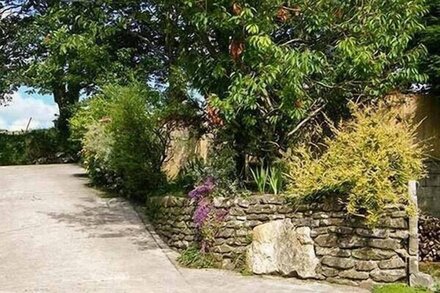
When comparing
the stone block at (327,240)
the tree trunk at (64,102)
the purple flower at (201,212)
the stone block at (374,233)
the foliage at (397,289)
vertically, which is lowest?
the foliage at (397,289)

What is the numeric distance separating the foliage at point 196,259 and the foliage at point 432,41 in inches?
215

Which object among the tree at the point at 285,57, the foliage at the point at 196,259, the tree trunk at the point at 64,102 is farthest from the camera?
the tree trunk at the point at 64,102

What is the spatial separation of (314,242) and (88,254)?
10.9 feet

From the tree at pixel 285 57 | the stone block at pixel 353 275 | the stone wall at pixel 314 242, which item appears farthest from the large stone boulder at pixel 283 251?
the tree at pixel 285 57

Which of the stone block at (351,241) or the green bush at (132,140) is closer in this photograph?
the stone block at (351,241)

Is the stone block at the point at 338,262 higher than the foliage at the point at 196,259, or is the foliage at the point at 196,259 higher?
the stone block at the point at 338,262

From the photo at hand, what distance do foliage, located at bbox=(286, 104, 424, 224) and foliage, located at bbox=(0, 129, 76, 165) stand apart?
47.4ft

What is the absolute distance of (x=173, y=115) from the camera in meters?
9.77

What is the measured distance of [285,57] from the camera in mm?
7484

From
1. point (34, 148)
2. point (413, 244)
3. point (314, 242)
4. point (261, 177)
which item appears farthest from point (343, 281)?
point (34, 148)

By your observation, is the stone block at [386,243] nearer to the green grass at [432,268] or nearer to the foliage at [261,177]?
the green grass at [432,268]

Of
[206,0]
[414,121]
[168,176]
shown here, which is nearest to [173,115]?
[168,176]

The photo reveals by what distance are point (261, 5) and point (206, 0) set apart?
30.5 inches

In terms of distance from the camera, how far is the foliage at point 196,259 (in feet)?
26.0
